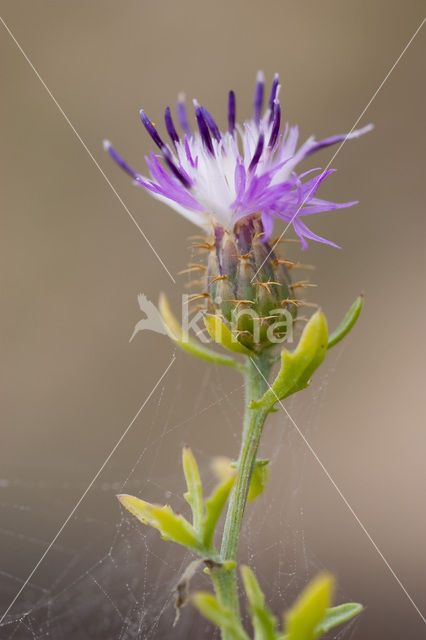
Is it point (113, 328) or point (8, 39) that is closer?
point (113, 328)

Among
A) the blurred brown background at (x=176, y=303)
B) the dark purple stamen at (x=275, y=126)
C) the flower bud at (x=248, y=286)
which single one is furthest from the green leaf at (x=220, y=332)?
the blurred brown background at (x=176, y=303)

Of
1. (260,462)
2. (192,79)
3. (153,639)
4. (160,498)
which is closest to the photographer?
(260,462)

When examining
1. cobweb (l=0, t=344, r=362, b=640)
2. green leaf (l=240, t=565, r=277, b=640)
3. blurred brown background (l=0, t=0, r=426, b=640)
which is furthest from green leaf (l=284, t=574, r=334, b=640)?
blurred brown background (l=0, t=0, r=426, b=640)

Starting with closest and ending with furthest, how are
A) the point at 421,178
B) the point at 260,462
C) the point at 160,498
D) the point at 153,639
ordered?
the point at 260,462 → the point at 153,639 → the point at 160,498 → the point at 421,178

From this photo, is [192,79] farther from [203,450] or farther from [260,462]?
[260,462]

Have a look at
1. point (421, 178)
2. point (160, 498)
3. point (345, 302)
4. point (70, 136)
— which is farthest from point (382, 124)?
point (160, 498)

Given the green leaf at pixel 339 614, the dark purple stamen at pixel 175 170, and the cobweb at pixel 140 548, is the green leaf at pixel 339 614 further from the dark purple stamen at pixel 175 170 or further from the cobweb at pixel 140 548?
the cobweb at pixel 140 548
